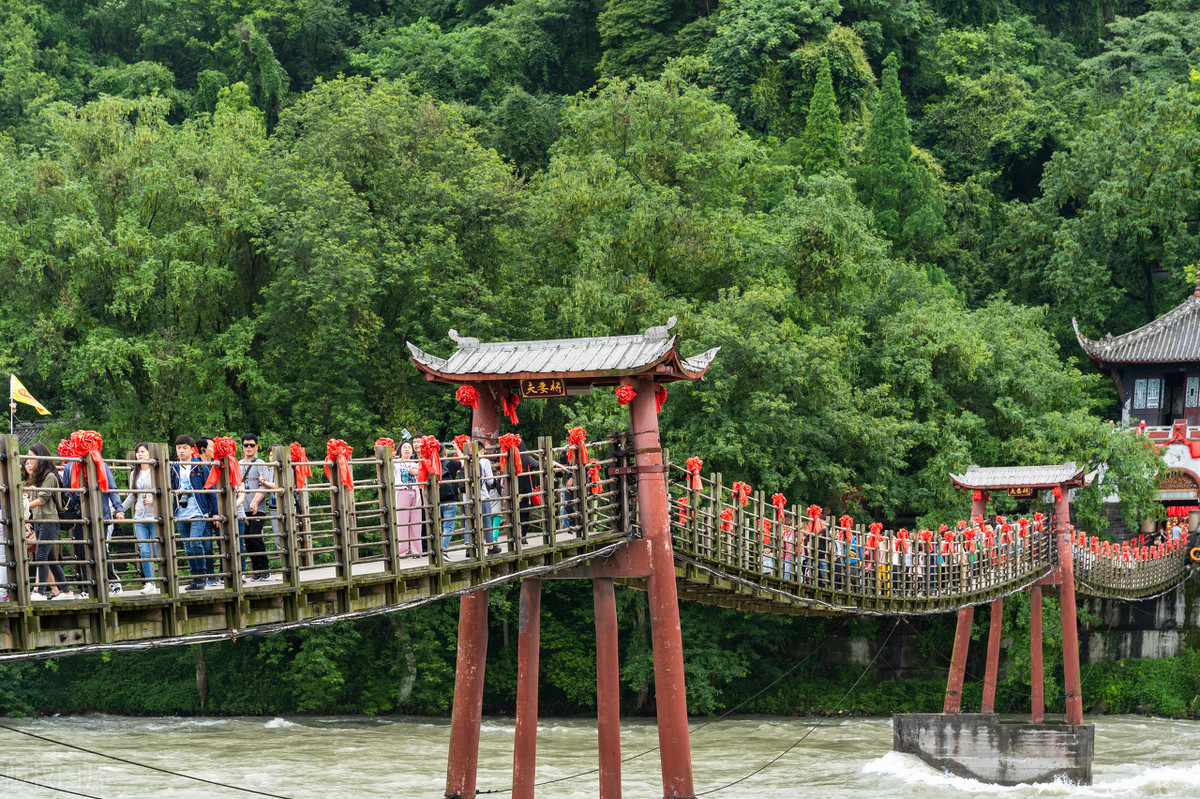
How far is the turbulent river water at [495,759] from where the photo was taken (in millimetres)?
25609

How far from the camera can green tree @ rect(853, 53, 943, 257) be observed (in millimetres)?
47250

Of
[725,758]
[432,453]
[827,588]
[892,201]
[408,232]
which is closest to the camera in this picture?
[432,453]

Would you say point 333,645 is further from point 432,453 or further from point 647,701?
point 432,453

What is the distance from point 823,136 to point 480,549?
36473 mm

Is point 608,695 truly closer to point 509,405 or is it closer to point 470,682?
point 470,682

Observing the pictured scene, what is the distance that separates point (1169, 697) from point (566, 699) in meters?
14.7

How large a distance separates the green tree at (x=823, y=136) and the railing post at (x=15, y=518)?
129 ft

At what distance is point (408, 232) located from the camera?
32688 millimetres

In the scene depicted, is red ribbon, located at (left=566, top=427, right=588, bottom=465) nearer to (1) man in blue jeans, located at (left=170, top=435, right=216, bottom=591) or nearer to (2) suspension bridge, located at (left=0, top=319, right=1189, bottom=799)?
(2) suspension bridge, located at (left=0, top=319, right=1189, bottom=799)

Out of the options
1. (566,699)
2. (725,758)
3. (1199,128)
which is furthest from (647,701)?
(1199,128)

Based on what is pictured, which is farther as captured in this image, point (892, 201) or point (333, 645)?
point (892, 201)

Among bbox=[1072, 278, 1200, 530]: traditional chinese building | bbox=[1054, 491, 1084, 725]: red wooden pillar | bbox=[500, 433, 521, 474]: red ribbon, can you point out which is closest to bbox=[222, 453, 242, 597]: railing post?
bbox=[500, 433, 521, 474]: red ribbon

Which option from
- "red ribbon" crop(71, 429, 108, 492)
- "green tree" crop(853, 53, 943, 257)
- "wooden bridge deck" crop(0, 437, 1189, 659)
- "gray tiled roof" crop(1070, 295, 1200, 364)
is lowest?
"wooden bridge deck" crop(0, 437, 1189, 659)

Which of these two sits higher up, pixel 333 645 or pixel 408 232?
pixel 408 232
